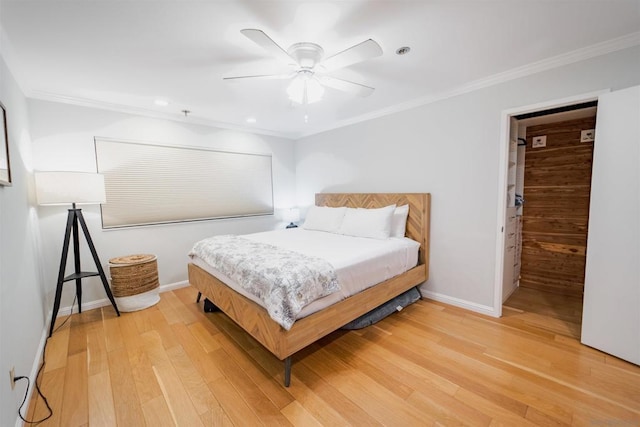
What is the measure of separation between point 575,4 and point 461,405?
2506mm

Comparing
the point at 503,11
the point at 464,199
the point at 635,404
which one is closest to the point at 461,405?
the point at 635,404

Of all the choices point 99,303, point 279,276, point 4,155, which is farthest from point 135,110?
point 279,276

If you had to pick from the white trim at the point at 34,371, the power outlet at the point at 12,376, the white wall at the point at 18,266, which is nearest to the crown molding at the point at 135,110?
the white wall at the point at 18,266

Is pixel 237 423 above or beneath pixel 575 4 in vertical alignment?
beneath

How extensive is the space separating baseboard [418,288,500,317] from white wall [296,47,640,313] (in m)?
0.01

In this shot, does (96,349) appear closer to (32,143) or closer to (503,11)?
(32,143)

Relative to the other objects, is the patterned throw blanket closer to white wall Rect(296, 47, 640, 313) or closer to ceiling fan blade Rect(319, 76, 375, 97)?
ceiling fan blade Rect(319, 76, 375, 97)

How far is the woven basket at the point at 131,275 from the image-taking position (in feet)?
9.13

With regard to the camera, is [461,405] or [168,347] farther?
[168,347]

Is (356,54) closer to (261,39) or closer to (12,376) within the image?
(261,39)

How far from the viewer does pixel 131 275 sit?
9.23ft

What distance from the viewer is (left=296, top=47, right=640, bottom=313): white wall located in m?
2.16

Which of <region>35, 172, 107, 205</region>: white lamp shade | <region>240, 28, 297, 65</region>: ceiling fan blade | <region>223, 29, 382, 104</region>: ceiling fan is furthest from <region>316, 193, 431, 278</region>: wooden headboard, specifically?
<region>35, 172, 107, 205</region>: white lamp shade

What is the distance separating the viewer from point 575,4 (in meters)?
1.53
